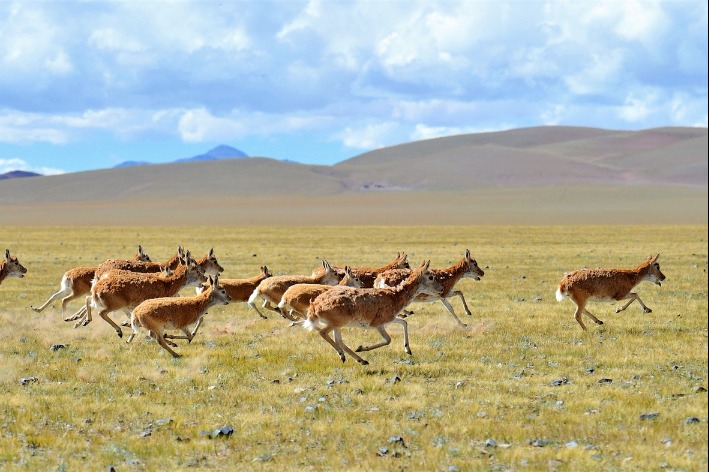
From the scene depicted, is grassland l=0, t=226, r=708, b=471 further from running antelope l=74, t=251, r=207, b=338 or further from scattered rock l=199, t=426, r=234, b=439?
running antelope l=74, t=251, r=207, b=338

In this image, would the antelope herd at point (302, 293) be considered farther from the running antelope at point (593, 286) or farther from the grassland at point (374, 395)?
the grassland at point (374, 395)

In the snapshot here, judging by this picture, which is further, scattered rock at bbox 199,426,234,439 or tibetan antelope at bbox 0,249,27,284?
tibetan antelope at bbox 0,249,27,284

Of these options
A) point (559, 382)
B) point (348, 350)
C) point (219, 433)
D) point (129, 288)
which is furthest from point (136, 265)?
point (559, 382)

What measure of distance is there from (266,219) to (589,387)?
97.8m

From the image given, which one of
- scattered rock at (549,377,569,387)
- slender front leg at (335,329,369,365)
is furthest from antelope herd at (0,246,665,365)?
scattered rock at (549,377,569,387)

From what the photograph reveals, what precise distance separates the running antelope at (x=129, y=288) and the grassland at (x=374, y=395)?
668 millimetres

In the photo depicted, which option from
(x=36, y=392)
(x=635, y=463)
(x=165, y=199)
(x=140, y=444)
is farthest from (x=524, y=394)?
(x=165, y=199)

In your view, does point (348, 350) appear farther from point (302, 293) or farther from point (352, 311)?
point (302, 293)

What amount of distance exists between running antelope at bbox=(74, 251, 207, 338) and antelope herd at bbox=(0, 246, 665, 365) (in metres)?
0.02

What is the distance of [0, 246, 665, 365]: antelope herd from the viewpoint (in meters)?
14.4

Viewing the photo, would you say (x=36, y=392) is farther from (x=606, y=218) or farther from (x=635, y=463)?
(x=606, y=218)

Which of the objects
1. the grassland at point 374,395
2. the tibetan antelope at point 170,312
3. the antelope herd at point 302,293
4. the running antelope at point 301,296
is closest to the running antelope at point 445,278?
the antelope herd at point 302,293

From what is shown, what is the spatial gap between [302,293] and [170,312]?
2745 mm

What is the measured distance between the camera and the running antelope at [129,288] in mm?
16766
